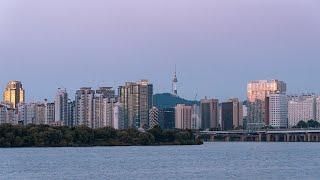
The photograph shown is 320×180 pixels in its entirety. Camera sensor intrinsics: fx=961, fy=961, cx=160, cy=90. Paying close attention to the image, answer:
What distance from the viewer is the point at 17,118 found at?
565 feet

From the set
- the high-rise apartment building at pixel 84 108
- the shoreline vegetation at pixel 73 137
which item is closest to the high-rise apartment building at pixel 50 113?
the high-rise apartment building at pixel 84 108

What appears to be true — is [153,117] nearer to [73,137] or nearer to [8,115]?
[8,115]

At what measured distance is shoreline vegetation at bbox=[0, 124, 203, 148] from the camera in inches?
3634

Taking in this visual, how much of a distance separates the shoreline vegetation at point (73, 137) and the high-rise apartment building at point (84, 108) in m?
63.7

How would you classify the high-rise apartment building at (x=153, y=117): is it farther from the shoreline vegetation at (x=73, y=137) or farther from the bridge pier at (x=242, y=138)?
the shoreline vegetation at (x=73, y=137)

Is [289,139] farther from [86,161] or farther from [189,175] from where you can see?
[189,175]

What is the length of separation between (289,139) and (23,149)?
304 feet

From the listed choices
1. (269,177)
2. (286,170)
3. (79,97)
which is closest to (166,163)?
(286,170)

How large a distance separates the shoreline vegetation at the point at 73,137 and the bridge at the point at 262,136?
6091 cm

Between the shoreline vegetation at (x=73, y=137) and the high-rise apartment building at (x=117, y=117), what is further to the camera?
the high-rise apartment building at (x=117, y=117)

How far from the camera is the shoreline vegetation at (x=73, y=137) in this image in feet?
303

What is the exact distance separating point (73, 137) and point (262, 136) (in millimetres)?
83514

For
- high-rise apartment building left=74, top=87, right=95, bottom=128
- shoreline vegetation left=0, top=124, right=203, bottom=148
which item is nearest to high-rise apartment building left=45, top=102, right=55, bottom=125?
high-rise apartment building left=74, top=87, right=95, bottom=128

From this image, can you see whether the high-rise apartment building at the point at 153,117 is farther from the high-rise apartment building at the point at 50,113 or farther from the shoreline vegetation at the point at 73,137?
the shoreline vegetation at the point at 73,137
